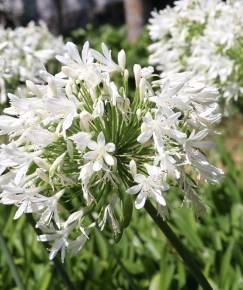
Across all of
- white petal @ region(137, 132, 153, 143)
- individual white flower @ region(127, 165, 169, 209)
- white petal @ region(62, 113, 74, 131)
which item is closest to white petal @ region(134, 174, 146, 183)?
individual white flower @ region(127, 165, 169, 209)

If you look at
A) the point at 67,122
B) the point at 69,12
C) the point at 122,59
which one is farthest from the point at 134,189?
the point at 69,12

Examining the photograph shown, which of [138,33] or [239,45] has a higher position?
[239,45]

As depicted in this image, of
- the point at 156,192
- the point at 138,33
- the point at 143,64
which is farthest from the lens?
the point at 138,33

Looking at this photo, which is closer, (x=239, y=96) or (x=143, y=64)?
(x=239, y=96)

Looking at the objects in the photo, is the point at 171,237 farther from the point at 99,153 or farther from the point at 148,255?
the point at 148,255

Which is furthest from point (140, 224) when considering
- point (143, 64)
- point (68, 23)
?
point (68, 23)

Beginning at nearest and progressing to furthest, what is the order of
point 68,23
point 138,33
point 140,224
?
1. point 140,224
2. point 138,33
3. point 68,23

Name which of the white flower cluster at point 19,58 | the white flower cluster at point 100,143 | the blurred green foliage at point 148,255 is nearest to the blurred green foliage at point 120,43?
the white flower cluster at point 19,58

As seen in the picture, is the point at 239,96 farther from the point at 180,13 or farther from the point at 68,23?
the point at 68,23
